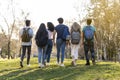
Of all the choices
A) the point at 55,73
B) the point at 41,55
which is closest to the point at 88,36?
the point at 41,55

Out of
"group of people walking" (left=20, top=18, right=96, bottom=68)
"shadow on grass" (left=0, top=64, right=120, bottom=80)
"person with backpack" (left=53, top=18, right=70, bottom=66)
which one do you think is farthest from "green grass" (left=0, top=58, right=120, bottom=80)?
"person with backpack" (left=53, top=18, right=70, bottom=66)

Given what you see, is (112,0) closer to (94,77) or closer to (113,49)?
(113,49)

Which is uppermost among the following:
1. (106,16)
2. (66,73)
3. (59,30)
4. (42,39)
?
(106,16)

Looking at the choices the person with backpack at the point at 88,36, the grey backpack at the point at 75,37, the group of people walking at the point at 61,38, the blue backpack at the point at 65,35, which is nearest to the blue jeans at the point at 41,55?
the group of people walking at the point at 61,38

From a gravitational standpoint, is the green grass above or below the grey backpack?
below

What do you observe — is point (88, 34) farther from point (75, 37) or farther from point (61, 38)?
point (61, 38)

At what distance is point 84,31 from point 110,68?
2.14 m

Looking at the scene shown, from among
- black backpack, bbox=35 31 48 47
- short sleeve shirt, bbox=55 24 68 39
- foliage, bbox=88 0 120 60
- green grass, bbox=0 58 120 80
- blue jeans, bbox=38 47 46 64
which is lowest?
green grass, bbox=0 58 120 80

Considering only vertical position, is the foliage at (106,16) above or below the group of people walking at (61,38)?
above

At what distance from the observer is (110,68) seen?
1642cm

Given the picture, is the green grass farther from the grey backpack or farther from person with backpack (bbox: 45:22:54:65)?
the grey backpack

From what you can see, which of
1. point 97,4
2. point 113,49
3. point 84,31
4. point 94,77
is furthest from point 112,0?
point 94,77

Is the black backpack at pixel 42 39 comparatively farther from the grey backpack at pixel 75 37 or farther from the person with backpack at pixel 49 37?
the grey backpack at pixel 75 37

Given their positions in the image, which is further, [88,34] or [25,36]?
[88,34]
